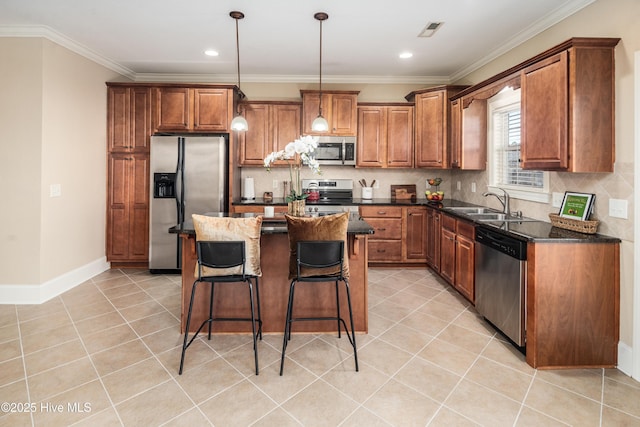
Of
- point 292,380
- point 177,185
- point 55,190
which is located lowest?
point 292,380

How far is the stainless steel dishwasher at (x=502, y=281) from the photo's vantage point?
258cm

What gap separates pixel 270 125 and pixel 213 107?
836 millimetres

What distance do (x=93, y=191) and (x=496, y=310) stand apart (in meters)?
4.78

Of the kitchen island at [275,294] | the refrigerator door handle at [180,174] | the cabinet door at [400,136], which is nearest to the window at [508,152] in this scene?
the cabinet door at [400,136]

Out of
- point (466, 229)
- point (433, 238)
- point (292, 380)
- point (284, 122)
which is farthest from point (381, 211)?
point (292, 380)

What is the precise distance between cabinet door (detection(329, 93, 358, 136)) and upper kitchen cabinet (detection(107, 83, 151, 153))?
253cm

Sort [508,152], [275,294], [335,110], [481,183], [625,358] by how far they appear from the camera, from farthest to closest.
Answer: [335,110], [481,183], [508,152], [275,294], [625,358]

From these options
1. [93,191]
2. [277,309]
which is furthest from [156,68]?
[277,309]

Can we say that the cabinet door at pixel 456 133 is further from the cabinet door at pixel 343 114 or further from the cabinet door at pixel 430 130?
the cabinet door at pixel 343 114

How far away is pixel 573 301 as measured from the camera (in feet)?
8.02

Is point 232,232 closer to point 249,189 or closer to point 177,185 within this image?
point 177,185

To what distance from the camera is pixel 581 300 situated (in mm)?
2443

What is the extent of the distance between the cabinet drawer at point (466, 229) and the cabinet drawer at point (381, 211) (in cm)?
119

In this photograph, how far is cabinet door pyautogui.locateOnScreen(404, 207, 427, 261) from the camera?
498cm
